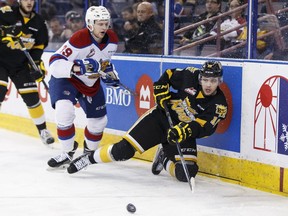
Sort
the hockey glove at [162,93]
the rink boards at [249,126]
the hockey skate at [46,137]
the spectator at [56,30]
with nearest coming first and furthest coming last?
the rink boards at [249,126], the hockey glove at [162,93], the hockey skate at [46,137], the spectator at [56,30]

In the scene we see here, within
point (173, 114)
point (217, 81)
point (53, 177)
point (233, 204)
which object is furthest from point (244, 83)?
point (53, 177)

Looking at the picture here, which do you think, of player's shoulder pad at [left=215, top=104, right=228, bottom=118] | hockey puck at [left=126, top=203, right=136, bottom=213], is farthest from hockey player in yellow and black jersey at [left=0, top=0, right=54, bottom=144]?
hockey puck at [left=126, top=203, right=136, bottom=213]

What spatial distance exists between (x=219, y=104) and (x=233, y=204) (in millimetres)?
694

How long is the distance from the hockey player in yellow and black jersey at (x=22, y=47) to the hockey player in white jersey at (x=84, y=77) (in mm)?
923

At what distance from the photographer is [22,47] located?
594 centimetres

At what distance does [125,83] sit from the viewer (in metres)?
5.76

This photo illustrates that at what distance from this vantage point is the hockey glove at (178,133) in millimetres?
4496

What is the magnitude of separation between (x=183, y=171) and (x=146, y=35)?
4.49 feet

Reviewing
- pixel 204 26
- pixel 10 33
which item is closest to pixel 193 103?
pixel 204 26

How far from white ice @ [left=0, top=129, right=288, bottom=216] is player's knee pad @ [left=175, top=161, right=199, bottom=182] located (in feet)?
0.16

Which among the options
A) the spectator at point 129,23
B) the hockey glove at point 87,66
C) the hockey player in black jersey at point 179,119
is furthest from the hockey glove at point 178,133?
the spectator at point 129,23

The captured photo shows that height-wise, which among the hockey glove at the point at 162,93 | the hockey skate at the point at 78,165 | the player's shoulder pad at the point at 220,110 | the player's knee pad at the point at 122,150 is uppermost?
the hockey glove at the point at 162,93

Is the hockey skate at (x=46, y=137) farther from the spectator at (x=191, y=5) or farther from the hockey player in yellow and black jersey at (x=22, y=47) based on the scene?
the spectator at (x=191, y=5)

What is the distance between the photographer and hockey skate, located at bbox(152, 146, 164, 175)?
495 cm
